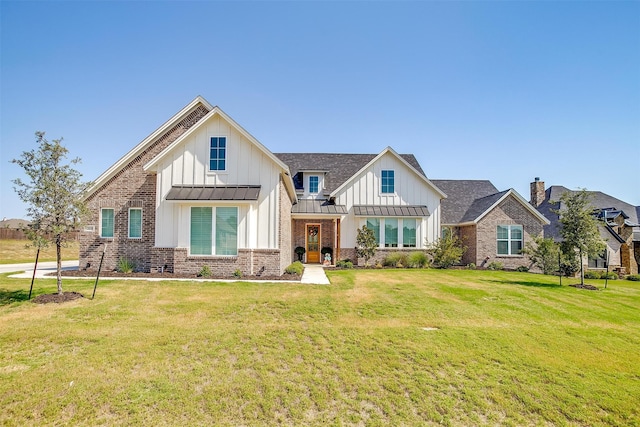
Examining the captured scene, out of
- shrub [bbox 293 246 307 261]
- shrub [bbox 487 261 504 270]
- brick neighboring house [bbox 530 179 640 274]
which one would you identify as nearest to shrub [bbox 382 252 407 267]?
shrub [bbox 293 246 307 261]

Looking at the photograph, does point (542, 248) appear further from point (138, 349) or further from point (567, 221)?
point (138, 349)

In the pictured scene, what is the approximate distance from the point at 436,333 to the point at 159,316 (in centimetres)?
676

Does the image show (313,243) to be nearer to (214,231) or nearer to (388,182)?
(388,182)

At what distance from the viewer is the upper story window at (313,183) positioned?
23.2 metres

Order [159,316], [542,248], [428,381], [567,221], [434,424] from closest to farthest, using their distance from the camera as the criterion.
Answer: [434,424]
[428,381]
[159,316]
[567,221]
[542,248]

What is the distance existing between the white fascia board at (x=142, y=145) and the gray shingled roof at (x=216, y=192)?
363 cm

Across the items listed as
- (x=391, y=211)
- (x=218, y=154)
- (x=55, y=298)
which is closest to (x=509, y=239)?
(x=391, y=211)

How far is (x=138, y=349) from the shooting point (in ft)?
20.2

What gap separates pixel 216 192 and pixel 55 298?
658cm

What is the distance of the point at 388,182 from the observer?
71.4 ft

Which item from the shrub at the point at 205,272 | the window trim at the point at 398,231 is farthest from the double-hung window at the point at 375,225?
the shrub at the point at 205,272

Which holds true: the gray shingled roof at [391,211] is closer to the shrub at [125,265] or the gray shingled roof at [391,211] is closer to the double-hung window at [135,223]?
the double-hung window at [135,223]

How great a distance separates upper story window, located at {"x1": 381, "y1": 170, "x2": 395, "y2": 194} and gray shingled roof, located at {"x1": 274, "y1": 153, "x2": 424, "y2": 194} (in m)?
3.55

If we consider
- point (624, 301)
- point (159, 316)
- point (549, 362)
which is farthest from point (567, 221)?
point (159, 316)
